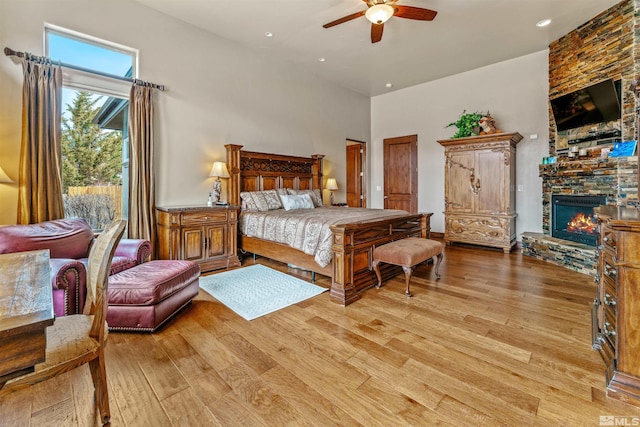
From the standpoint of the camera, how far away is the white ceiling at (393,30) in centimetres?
384

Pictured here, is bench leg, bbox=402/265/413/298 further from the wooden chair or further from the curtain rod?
the curtain rod

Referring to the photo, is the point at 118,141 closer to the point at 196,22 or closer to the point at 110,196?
the point at 110,196

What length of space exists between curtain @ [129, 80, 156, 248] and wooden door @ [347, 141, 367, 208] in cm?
483

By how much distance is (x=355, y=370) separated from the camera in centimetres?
185

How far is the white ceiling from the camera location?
3844 millimetres

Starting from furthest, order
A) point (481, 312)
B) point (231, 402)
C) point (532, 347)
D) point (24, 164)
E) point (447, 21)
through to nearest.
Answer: point (447, 21) < point (24, 164) < point (481, 312) < point (532, 347) < point (231, 402)

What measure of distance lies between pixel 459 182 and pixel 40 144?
631 centimetres

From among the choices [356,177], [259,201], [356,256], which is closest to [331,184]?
[356,177]

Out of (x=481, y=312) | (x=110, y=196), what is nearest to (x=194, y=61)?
(x=110, y=196)

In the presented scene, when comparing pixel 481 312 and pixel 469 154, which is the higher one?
pixel 469 154

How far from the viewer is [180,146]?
429cm

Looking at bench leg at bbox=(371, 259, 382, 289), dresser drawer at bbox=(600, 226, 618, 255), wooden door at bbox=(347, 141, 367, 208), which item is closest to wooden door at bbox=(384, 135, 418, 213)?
wooden door at bbox=(347, 141, 367, 208)

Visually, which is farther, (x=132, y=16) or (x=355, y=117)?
(x=355, y=117)

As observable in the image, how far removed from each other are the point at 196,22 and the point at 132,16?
2.73 ft
